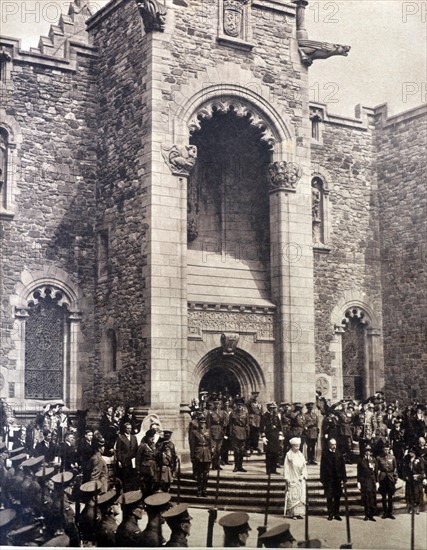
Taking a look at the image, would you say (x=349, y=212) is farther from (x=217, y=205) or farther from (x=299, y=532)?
(x=299, y=532)

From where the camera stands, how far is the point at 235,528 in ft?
45.1

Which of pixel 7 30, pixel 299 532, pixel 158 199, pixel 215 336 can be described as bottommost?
pixel 299 532

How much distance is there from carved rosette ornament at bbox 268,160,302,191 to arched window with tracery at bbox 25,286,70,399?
23.1 ft

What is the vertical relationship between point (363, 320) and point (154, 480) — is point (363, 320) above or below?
above

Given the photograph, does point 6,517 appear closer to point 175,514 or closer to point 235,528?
point 175,514

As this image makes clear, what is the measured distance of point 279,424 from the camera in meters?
21.8

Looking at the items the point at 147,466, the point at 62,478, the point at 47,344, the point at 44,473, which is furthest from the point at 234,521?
the point at 47,344

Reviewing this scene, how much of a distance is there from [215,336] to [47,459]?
7.33 metres

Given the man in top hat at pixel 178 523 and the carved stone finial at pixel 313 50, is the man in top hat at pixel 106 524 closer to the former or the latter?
the man in top hat at pixel 178 523

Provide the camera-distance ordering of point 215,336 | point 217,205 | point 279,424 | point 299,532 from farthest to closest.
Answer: point 217,205, point 215,336, point 279,424, point 299,532

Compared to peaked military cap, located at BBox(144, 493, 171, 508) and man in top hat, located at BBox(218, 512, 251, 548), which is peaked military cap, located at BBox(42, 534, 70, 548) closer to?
peaked military cap, located at BBox(144, 493, 171, 508)

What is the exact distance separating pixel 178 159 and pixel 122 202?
2198mm

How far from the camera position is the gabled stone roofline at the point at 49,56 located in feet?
81.3

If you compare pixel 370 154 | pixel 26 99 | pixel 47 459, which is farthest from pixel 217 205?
pixel 47 459
